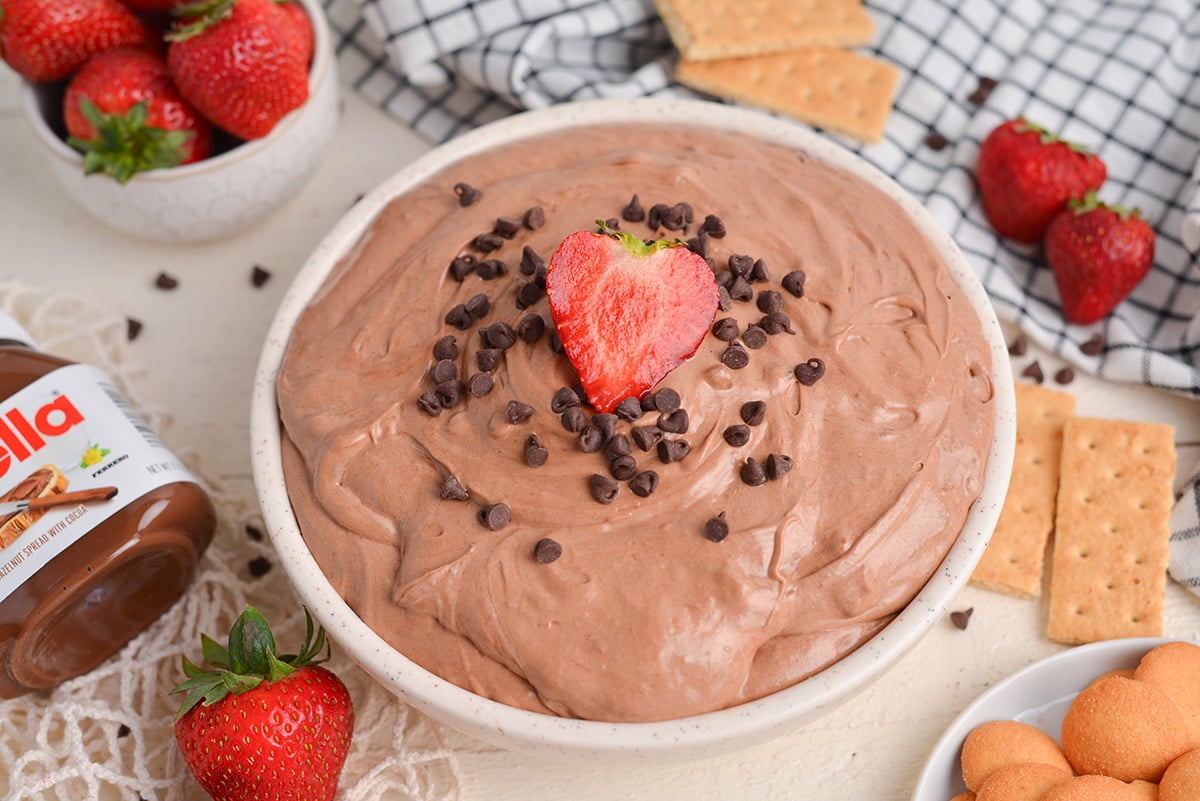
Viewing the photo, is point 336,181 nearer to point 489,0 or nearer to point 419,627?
point 489,0

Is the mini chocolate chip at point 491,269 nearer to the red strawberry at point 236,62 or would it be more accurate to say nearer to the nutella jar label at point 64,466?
the nutella jar label at point 64,466

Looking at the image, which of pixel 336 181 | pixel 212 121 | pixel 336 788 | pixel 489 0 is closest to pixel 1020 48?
pixel 489 0

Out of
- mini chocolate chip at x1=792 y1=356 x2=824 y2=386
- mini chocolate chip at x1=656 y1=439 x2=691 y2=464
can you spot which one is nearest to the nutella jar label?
mini chocolate chip at x1=656 y1=439 x2=691 y2=464

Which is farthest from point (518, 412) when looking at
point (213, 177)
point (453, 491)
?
point (213, 177)

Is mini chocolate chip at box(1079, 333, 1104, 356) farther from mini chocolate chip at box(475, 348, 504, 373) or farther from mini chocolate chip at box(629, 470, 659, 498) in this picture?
Result: mini chocolate chip at box(475, 348, 504, 373)

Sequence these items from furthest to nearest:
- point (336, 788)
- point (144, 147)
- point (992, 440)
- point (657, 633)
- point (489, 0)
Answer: point (489, 0), point (144, 147), point (336, 788), point (992, 440), point (657, 633)

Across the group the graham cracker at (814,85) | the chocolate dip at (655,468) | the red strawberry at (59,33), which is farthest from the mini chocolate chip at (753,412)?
the red strawberry at (59,33)

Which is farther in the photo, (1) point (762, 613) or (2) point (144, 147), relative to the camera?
(2) point (144, 147)
